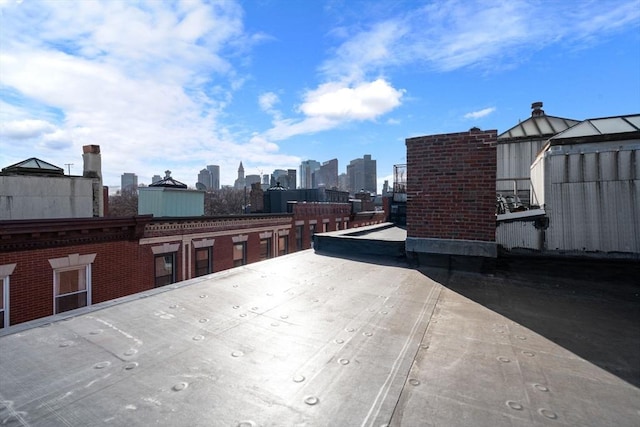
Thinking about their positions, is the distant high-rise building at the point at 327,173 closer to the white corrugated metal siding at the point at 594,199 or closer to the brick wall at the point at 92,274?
the brick wall at the point at 92,274

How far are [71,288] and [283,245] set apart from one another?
14682mm

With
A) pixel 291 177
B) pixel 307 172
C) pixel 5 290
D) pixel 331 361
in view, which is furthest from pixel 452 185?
pixel 307 172

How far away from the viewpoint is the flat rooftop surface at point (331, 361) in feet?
6.30

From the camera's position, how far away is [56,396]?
205cm

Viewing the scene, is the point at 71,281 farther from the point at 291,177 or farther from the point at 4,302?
the point at 291,177

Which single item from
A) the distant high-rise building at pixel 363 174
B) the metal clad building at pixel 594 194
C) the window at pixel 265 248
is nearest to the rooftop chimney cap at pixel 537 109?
the metal clad building at pixel 594 194

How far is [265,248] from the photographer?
23.0 metres

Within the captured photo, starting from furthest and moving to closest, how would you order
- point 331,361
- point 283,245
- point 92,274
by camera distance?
point 283,245 < point 92,274 < point 331,361

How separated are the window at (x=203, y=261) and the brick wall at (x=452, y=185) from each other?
1458 centimetres

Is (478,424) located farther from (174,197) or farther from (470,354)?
(174,197)

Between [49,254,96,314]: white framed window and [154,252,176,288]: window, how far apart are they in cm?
315

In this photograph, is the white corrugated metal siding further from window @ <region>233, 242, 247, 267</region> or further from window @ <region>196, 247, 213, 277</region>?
window @ <region>233, 242, 247, 267</region>

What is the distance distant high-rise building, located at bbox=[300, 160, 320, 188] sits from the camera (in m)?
122

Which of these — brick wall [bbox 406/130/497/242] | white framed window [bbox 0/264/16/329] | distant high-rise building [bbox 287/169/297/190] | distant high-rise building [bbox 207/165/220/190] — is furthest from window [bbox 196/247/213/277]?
distant high-rise building [bbox 207/165/220/190]
